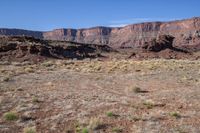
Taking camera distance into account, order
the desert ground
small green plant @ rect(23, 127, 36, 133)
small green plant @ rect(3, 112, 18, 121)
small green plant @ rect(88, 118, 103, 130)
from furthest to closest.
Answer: small green plant @ rect(3, 112, 18, 121) → the desert ground → small green plant @ rect(88, 118, 103, 130) → small green plant @ rect(23, 127, 36, 133)

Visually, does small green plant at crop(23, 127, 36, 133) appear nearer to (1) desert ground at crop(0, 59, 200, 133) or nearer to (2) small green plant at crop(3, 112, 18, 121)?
(1) desert ground at crop(0, 59, 200, 133)

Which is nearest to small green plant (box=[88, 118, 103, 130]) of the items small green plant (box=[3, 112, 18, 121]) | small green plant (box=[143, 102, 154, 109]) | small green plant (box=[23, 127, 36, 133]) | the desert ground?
the desert ground

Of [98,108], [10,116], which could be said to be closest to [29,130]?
[10,116]

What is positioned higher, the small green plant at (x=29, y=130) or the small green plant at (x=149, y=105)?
the small green plant at (x=149, y=105)

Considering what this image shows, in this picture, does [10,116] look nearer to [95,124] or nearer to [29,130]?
[29,130]

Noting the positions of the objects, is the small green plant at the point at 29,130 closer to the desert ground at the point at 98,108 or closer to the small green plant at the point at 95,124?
the desert ground at the point at 98,108

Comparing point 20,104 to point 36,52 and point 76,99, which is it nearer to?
point 76,99

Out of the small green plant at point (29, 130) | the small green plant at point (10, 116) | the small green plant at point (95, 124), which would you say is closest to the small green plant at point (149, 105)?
the small green plant at point (95, 124)

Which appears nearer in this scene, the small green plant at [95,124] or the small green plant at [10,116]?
the small green plant at [95,124]

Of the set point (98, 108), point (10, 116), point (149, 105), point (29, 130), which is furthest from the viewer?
point (149, 105)

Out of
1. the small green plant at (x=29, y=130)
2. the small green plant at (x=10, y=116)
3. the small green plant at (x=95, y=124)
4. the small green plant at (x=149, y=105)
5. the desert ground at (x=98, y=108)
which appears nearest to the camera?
the small green plant at (x=29, y=130)

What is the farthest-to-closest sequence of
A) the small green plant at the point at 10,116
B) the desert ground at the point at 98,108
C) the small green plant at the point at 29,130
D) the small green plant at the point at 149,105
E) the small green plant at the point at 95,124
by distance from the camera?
the small green plant at the point at 149,105, the small green plant at the point at 10,116, the desert ground at the point at 98,108, the small green plant at the point at 95,124, the small green plant at the point at 29,130

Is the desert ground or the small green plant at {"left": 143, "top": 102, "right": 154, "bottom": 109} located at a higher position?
the small green plant at {"left": 143, "top": 102, "right": 154, "bottom": 109}

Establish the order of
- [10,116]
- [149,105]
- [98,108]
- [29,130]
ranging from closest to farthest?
[29,130], [10,116], [98,108], [149,105]
